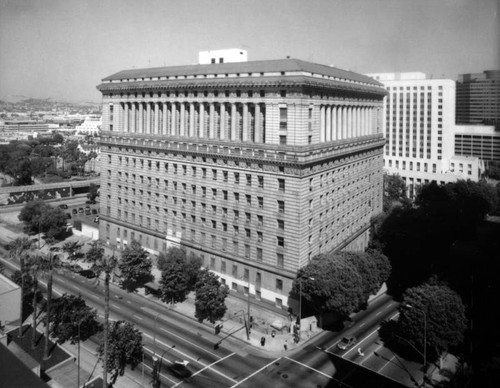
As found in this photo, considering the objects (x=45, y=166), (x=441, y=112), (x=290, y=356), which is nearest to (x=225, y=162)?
(x=290, y=356)

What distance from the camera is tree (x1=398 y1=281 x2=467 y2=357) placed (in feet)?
160

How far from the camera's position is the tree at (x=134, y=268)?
69.2 m

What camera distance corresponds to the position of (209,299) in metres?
58.4

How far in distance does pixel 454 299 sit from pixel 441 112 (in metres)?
115

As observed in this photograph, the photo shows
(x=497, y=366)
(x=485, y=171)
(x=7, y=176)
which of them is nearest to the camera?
(x=497, y=366)

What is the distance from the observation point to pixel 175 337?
5556 cm

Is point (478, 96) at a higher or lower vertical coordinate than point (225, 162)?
higher

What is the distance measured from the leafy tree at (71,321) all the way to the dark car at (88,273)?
20.0 metres

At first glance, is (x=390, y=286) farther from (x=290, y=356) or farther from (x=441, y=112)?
(x=441, y=112)

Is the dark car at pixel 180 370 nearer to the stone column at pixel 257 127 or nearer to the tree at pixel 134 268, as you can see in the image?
the tree at pixel 134 268

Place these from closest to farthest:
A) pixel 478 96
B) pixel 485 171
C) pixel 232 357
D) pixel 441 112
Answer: pixel 232 357, pixel 441 112, pixel 485 171, pixel 478 96

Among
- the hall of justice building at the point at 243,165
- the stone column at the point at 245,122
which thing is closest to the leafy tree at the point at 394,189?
the hall of justice building at the point at 243,165

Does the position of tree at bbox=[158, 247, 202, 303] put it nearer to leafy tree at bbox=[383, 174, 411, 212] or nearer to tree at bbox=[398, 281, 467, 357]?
tree at bbox=[398, 281, 467, 357]

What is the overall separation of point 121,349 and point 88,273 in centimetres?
3645
